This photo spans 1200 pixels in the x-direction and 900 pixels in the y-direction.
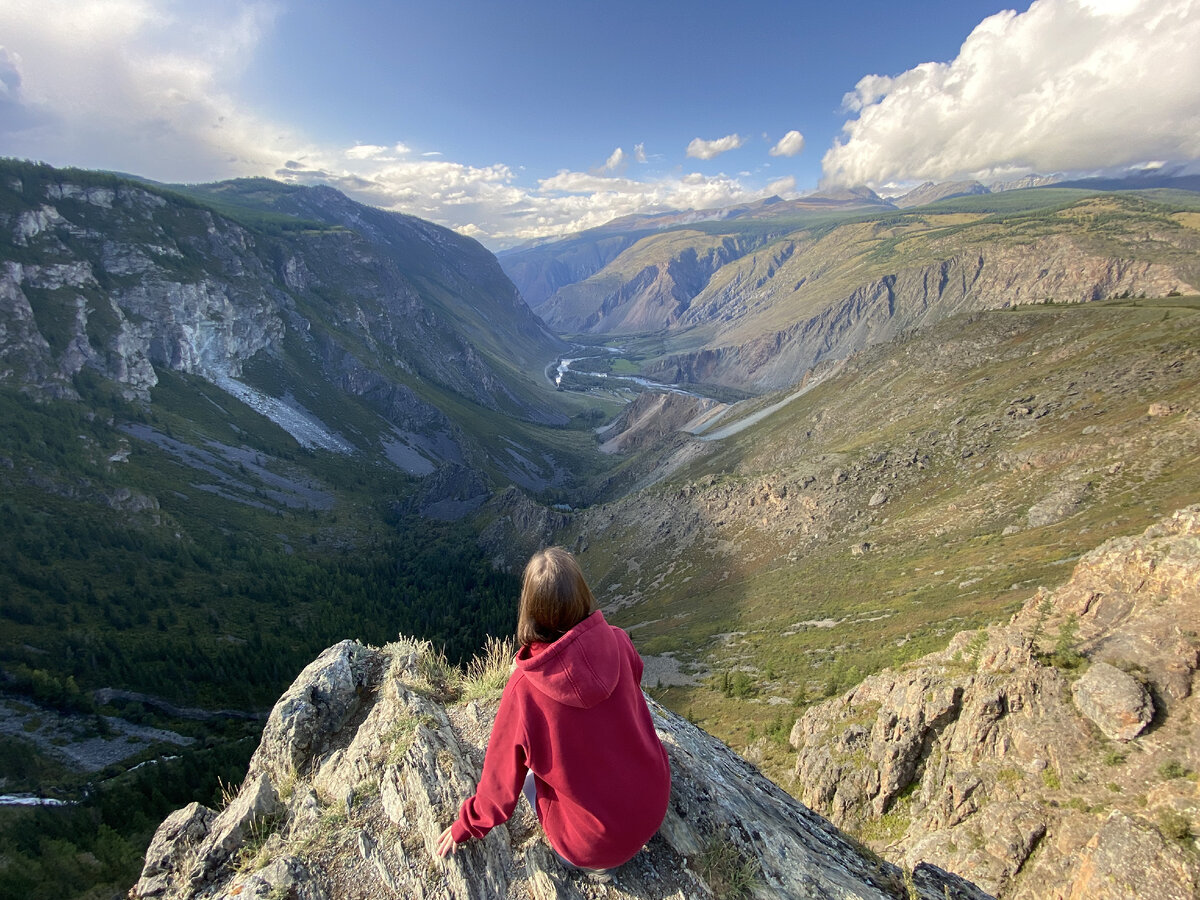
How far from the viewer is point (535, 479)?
13862cm

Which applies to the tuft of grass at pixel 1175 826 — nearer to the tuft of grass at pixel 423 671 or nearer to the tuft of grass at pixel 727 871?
the tuft of grass at pixel 727 871

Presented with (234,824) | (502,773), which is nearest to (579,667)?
(502,773)

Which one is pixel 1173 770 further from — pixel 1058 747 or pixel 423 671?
pixel 423 671

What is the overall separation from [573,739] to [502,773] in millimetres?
842

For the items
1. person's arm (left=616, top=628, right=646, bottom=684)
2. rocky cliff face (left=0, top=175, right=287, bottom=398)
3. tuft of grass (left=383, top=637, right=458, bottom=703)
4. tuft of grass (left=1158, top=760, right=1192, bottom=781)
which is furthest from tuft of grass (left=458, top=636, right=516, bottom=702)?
rocky cliff face (left=0, top=175, right=287, bottom=398)

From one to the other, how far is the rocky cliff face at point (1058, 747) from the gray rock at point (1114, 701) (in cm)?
3

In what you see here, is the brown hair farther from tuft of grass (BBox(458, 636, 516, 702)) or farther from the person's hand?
tuft of grass (BBox(458, 636, 516, 702))

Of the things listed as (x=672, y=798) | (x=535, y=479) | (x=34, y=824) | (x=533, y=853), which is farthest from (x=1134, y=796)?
(x=535, y=479)

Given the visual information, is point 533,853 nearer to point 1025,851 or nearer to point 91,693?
point 1025,851

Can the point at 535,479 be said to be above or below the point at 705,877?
below

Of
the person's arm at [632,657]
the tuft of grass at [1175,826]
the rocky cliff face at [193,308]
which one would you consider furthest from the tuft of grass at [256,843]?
the rocky cliff face at [193,308]

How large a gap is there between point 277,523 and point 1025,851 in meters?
108

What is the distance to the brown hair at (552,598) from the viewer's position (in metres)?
3.98

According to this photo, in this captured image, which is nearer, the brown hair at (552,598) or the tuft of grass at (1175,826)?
the brown hair at (552,598)
